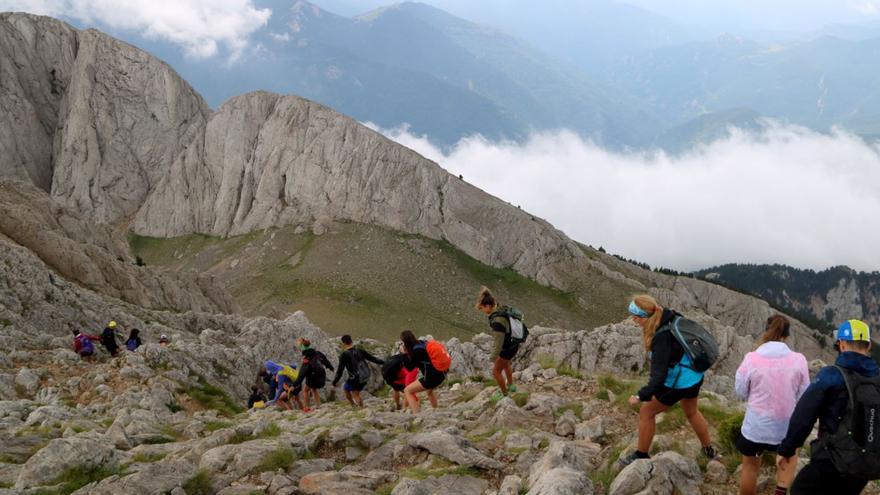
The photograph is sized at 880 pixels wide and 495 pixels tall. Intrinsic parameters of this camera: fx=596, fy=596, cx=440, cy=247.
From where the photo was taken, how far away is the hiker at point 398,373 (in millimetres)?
15852

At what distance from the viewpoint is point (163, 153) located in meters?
101

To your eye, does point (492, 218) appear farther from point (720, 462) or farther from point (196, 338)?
point (720, 462)

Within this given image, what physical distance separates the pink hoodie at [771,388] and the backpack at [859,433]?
1391 mm

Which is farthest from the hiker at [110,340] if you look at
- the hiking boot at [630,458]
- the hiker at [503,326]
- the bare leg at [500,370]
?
the hiking boot at [630,458]

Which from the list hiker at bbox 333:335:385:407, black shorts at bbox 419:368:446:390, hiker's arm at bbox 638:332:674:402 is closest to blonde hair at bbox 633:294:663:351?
hiker's arm at bbox 638:332:674:402

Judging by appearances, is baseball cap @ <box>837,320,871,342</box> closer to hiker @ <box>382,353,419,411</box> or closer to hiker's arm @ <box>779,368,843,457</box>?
hiker's arm @ <box>779,368,843,457</box>

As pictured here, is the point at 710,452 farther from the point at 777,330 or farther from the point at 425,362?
the point at 425,362

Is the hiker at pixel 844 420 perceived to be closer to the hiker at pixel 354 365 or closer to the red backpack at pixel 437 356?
the red backpack at pixel 437 356

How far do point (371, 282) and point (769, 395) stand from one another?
65.7 metres

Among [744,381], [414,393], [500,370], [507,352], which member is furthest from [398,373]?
[744,381]

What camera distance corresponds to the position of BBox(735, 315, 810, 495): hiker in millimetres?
8141

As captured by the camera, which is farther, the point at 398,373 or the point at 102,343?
the point at 102,343

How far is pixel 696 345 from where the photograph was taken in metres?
8.93

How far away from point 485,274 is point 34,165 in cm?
7359
